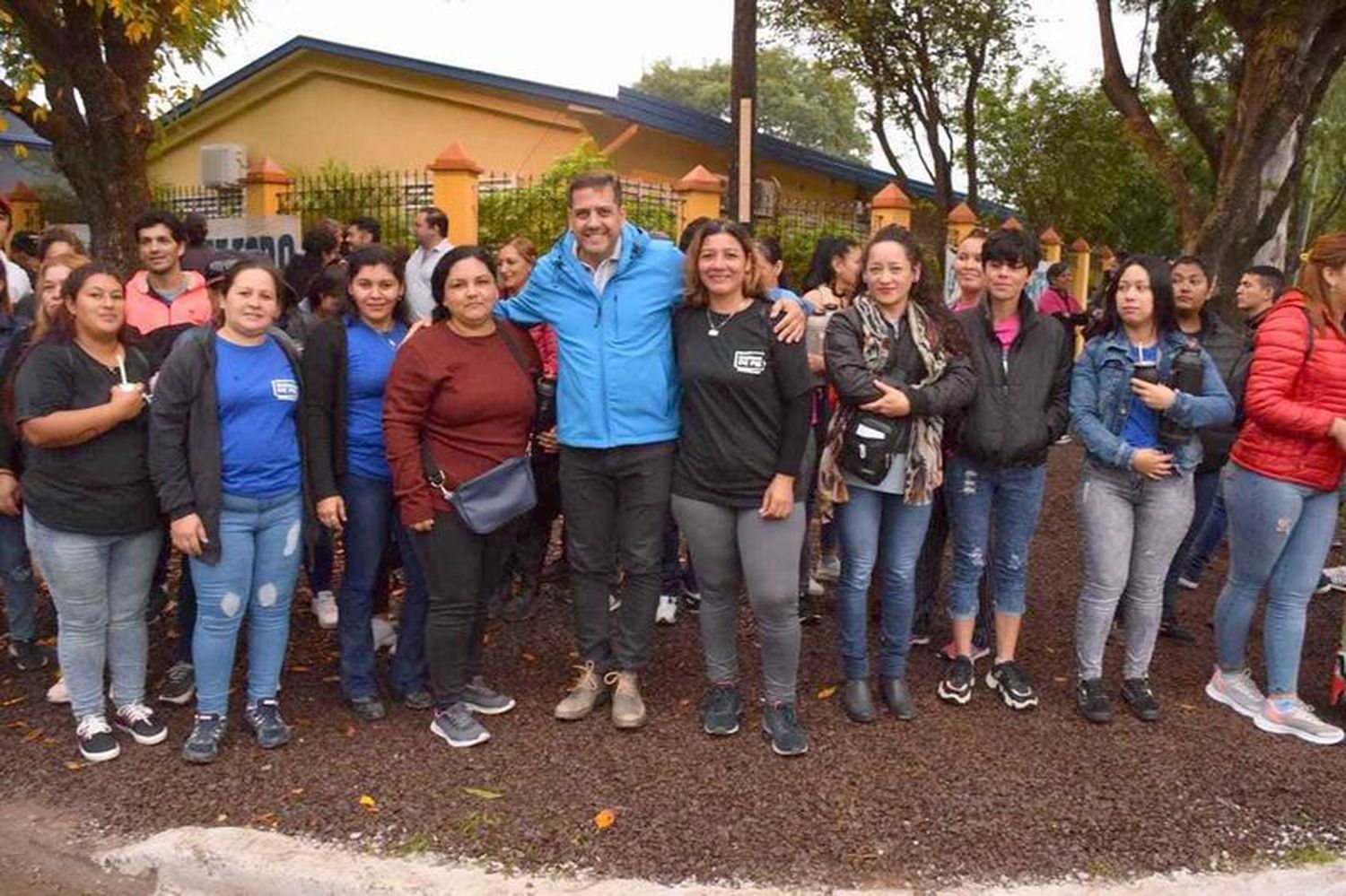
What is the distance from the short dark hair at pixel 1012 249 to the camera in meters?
4.37

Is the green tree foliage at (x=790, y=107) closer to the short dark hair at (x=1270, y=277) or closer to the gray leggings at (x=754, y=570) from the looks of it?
the short dark hair at (x=1270, y=277)

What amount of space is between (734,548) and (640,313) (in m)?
0.98

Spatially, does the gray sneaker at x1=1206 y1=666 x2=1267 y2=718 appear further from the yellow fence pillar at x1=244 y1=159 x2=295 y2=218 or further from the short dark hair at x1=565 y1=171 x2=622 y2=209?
the yellow fence pillar at x1=244 y1=159 x2=295 y2=218

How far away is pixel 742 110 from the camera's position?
367 inches

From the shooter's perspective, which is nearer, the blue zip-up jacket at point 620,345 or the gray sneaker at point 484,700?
the blue zip-up jacket at point 620,345

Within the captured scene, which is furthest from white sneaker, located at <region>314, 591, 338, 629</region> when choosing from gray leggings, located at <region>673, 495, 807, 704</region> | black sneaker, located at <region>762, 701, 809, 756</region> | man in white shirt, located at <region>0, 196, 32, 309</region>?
black sneaker, located at <region>762, 701, 809, 756</region>

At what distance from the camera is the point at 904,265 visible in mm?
4184

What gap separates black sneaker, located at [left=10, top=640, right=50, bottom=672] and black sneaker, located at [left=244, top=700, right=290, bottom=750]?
1463 millimetres

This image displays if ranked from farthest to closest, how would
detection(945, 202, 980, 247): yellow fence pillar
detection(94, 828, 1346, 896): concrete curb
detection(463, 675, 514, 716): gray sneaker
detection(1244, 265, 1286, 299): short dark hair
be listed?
detection(945, 202, 980, 247): yellow fence pillar → detection(1244, 265, 1286, 299): short dark hair → detection(463, 675, 514, 716): gray sneaker → detection(94, 828, 1346, 896): concrete curb

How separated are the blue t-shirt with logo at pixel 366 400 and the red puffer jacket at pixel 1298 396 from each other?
350cm

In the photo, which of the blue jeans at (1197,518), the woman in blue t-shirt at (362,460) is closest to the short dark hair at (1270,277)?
the blue jeans at (1197,518)

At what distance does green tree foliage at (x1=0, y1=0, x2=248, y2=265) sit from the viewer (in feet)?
28.1

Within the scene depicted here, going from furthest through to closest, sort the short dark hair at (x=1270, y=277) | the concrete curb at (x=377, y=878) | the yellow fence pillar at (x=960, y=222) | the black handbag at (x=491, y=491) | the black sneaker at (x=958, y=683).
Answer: the yellow fence pillar at (x=960, y=222)
the short dark hair at (x=1270, y=277)
the black sneaker at (x=958, y=683)
the black handbag at (x=491, y=491)
the concrete curb at (x=377, y=878)

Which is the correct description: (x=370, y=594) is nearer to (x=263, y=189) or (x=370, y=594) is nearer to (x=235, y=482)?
(x=235, y=482)
